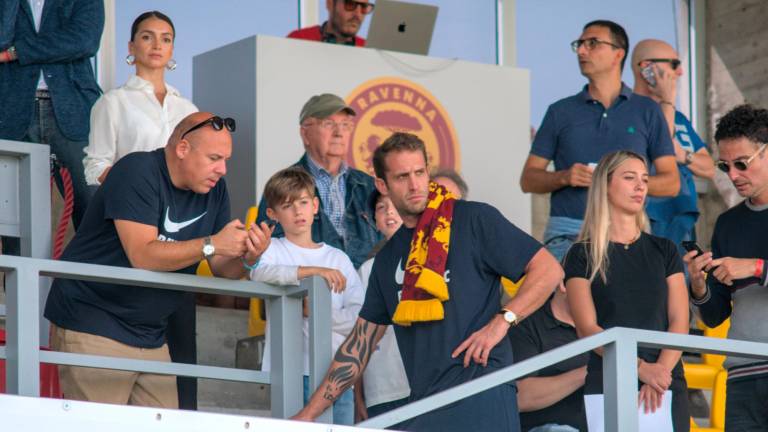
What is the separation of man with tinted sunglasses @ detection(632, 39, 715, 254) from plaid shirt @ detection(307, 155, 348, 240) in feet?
5.58

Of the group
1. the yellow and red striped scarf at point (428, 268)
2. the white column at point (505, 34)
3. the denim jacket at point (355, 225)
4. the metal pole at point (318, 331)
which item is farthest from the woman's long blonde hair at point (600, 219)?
the white column at point (505, 34)

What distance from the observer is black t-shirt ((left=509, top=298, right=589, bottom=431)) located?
5.97 m

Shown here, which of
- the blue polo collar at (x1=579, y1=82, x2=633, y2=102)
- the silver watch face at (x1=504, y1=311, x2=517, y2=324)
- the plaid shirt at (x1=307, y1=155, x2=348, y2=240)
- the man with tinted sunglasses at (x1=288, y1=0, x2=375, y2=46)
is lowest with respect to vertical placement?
the silver watch face at (x1=504, y1=311, x2=517, y2=324)

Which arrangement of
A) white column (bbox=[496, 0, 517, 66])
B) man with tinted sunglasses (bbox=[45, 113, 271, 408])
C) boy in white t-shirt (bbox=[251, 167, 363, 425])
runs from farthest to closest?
white column (bbox=[496, 0, 517, 66])
boy in white t-shirt (bbox=[251, 167, 363, 425])
man with tinted sunglasses (bbox=[45, 113, 271, 408])

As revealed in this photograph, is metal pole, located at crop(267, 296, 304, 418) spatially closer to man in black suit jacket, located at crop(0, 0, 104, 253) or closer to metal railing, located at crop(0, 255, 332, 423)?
metal railing, located at crop(0, 255, 332, 423)

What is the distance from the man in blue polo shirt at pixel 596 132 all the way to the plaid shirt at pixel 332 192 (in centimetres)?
91

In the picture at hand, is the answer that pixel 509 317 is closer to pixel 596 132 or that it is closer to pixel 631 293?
pixel 631 293

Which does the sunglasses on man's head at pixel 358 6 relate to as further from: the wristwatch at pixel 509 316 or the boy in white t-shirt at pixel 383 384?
the wristwatch at pixel 509 316

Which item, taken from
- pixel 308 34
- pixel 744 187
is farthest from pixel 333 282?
pixel 308 34

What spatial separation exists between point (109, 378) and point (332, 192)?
182 centimetres

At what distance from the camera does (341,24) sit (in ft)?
27.2

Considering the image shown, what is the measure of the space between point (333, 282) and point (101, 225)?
888 millimetres

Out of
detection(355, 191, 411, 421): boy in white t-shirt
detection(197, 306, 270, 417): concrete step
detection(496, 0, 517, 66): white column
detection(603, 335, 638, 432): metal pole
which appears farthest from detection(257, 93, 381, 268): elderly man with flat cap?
detection(496, 0, 517, 66): white column

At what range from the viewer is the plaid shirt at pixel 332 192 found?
6.91 m
